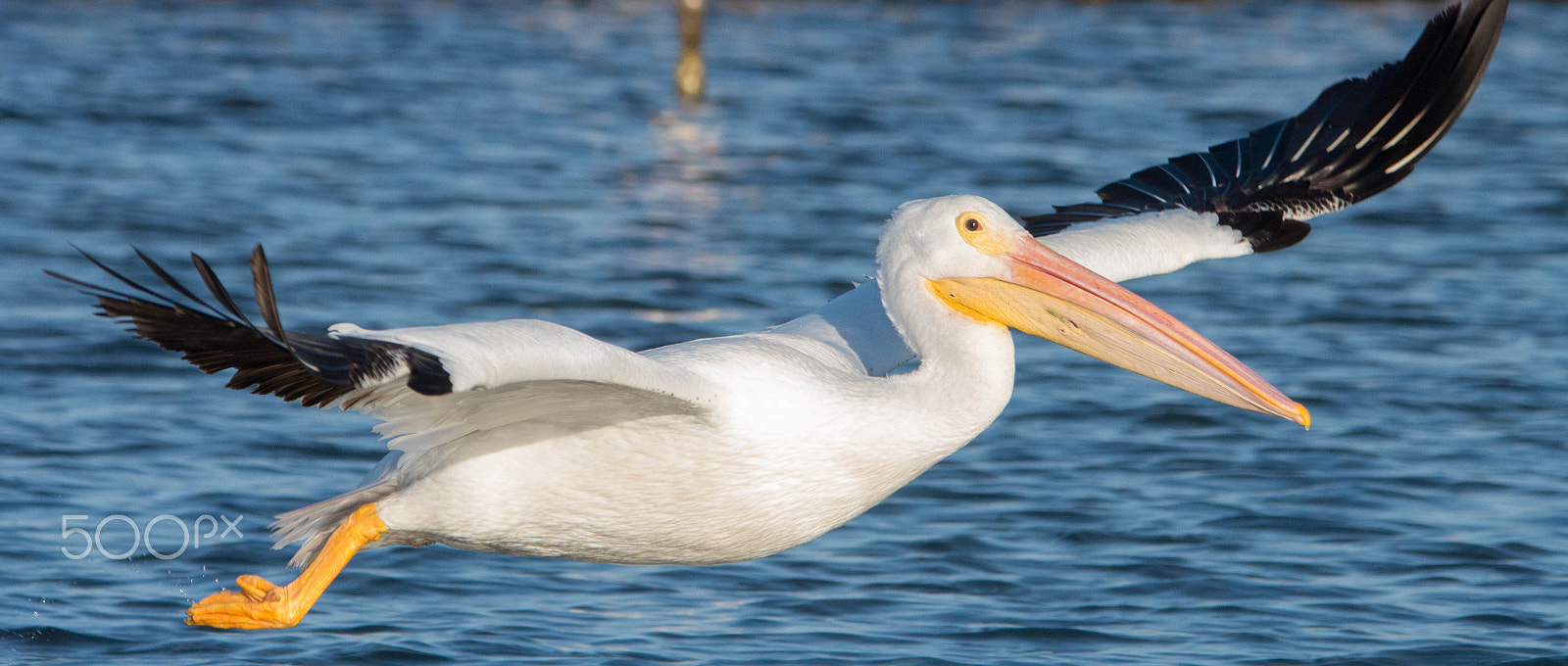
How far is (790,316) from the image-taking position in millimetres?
12445

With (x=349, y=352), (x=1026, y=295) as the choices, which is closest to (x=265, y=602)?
(x=349, y=352)

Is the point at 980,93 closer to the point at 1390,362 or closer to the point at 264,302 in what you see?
the point at 1390,362

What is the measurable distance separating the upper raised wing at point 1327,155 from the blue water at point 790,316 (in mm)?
1649

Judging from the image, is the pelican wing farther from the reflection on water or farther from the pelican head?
the reflection on water

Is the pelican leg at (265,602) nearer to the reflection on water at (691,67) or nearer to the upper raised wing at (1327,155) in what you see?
the upper raised wing at (1327,155)

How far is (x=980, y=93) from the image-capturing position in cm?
2400

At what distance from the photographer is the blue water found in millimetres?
7359

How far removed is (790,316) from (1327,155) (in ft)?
18.1

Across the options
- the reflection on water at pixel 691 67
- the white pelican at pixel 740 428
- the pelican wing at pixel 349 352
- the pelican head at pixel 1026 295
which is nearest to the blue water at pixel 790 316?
the reflection on water at pixel 691 67

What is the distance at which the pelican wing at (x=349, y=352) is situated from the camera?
4129mm

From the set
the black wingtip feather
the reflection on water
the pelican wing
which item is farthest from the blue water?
the black wingtip feather

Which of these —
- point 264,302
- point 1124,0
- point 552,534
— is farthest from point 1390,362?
point 1124,0

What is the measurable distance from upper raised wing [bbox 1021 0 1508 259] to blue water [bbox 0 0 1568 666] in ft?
5.41

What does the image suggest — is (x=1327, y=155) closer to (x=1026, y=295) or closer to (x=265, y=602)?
(x=1026, y=295)
